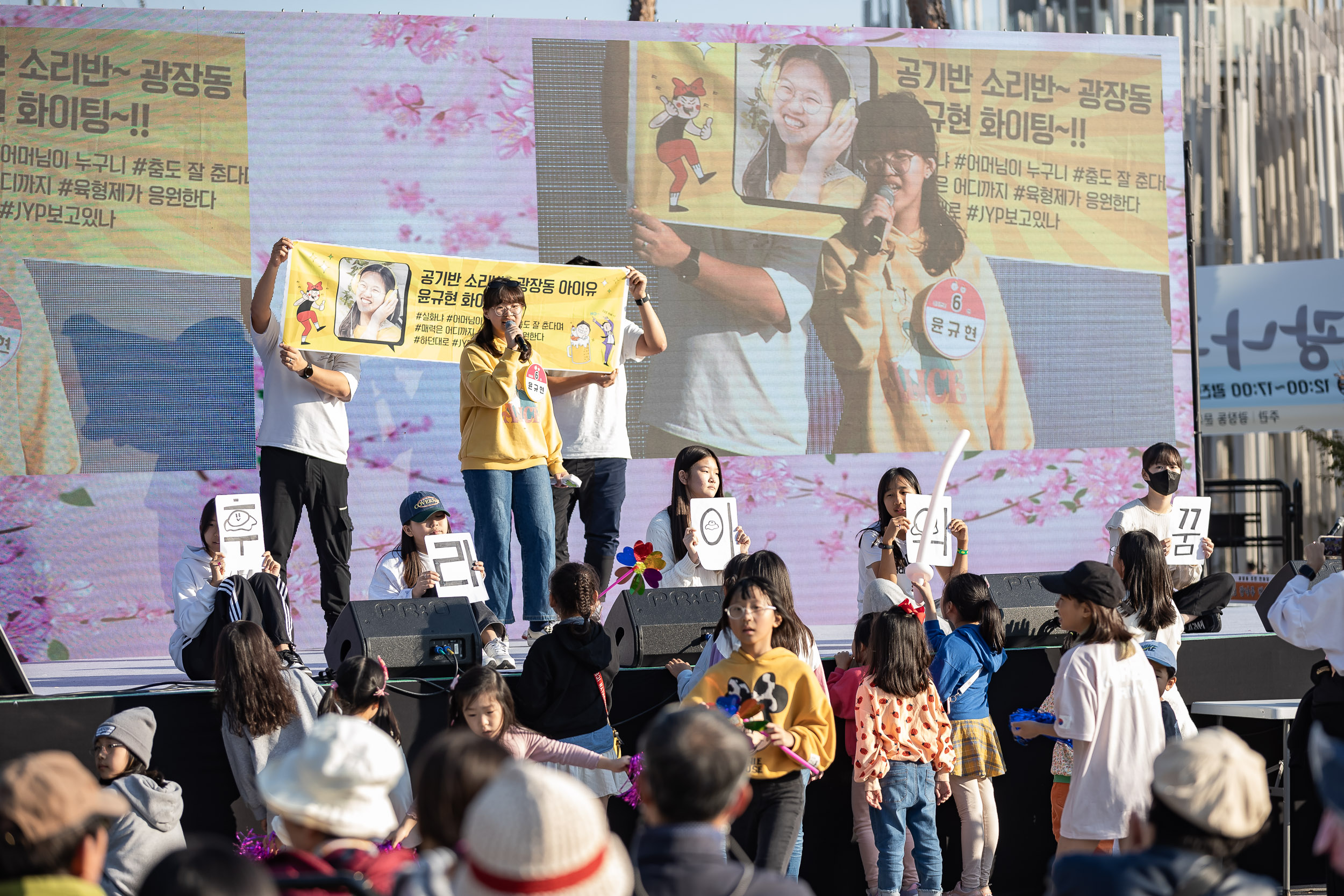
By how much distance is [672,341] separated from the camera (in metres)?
8.42

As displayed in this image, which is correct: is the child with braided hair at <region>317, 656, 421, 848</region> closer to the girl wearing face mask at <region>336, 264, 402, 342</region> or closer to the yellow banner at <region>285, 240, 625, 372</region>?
the yellow banner at <region>285, 240, 625, 372</region>

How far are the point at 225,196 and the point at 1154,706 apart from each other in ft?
19.8

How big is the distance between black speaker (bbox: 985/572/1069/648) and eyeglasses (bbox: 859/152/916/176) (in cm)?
381

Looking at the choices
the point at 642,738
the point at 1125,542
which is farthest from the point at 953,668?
the point at 642,738

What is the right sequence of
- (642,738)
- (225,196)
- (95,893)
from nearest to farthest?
(95,893), (642,738), (225,196)

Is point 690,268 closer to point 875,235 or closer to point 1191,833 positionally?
point 875,235

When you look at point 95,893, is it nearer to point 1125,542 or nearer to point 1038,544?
point 1125,542

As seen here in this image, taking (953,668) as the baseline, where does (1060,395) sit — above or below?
above

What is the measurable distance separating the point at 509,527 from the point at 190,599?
53.1 inches

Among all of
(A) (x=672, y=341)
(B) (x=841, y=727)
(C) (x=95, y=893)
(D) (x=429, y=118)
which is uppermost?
(D) (x=429, y=118)

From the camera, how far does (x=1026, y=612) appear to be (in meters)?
5.62

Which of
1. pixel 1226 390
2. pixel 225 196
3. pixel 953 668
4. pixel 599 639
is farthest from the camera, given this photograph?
pixel 1226 390

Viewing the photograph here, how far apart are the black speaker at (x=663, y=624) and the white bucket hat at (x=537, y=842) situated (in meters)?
3.26

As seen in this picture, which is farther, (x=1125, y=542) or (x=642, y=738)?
(x=1125, y=542)
